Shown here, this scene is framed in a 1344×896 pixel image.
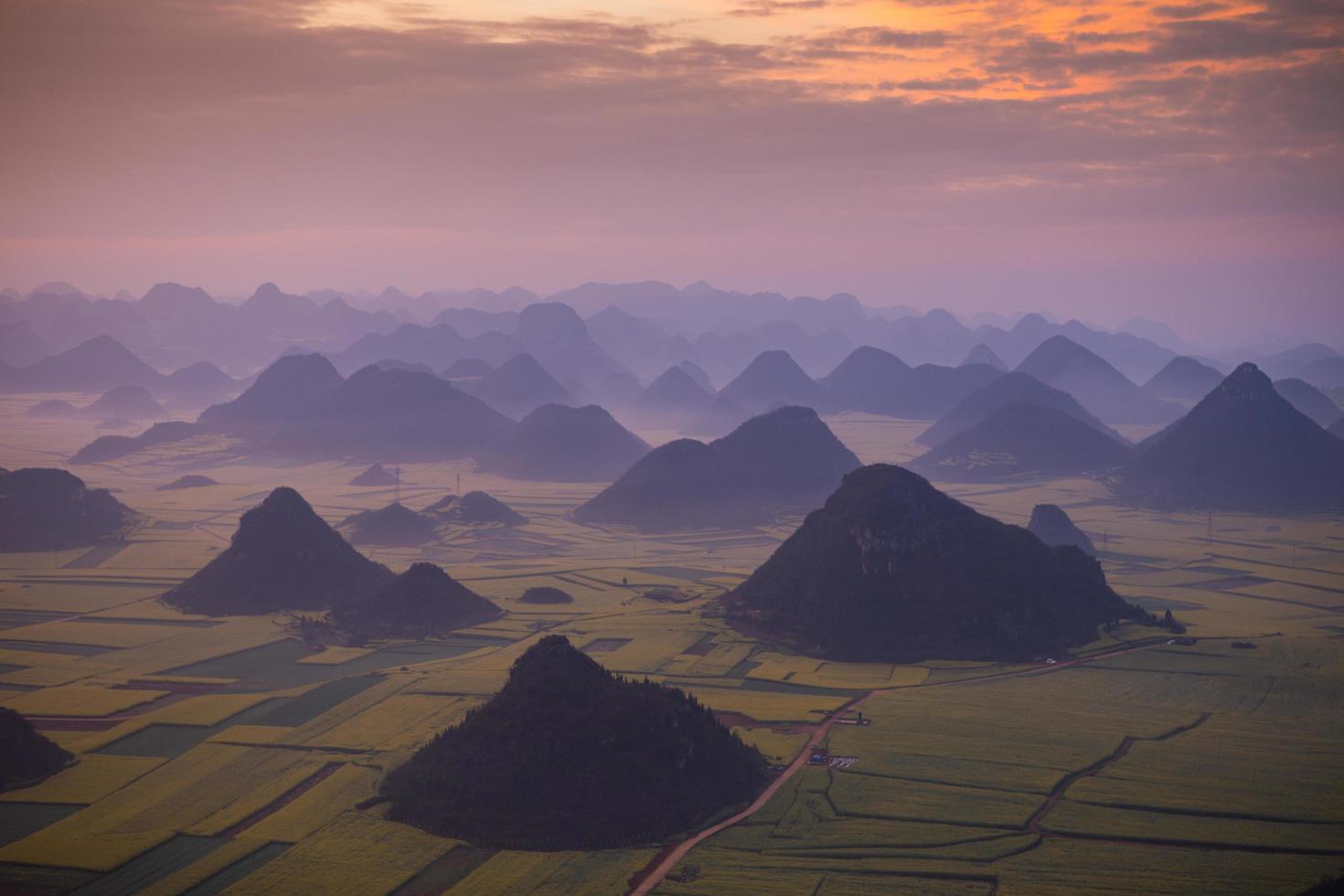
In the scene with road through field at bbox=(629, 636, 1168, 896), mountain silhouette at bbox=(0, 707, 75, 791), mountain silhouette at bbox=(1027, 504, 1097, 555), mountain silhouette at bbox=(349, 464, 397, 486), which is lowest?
road through field at bbox=(629, 636, 1168, 896)

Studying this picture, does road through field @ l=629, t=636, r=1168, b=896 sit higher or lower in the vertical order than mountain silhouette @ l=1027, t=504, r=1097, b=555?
lower

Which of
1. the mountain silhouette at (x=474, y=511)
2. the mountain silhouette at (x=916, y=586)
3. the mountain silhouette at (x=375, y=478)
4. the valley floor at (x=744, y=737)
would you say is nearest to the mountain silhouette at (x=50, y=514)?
the valley floor at (x=744, y=737)

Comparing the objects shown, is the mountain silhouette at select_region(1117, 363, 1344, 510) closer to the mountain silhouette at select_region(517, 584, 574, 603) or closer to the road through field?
the road through field

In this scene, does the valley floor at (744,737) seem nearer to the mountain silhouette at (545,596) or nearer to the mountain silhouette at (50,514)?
the mountain silhouette at (545,596)

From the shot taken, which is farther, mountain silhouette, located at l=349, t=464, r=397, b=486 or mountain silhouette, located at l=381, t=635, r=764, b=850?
mountain silhouette, located at l=349, t=464, r=397, b=486

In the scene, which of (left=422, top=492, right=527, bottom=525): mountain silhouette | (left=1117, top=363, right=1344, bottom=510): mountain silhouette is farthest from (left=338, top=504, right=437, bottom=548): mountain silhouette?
(left=1117, top=363, right=1344, bottom=510): mountain silhouette

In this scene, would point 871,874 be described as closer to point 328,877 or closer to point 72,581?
point 328,877

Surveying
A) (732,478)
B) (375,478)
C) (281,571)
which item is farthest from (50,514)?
(732,478)

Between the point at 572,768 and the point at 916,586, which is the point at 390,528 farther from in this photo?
the point at 572,768
